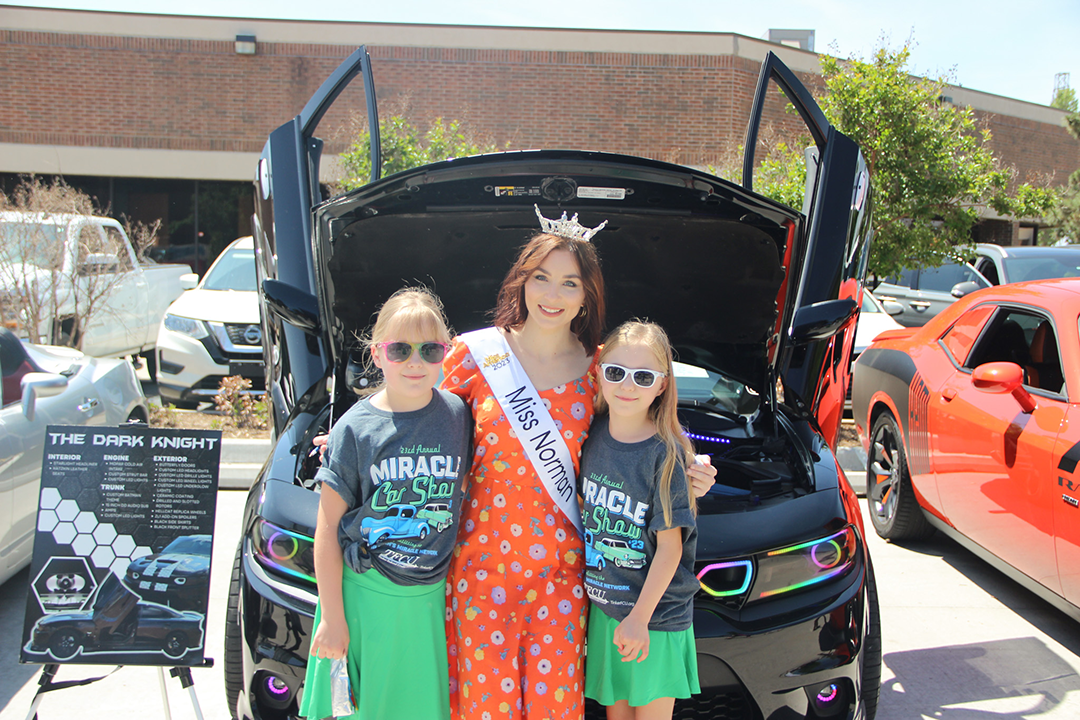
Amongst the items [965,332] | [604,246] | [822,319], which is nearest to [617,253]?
[604,246]

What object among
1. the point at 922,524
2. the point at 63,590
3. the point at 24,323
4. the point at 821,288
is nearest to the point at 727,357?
the point at 821,288

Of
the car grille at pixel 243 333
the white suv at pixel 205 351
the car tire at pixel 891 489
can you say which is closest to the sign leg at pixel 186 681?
the car tire at pixel 891 489

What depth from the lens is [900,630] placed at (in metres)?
3.69

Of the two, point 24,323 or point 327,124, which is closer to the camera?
point 24,323

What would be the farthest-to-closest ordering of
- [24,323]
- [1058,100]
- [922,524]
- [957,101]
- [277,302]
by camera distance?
[1058,100]
[957,101]
[24,323]
[922,524]
[277,302]

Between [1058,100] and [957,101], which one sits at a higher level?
[1058,100]

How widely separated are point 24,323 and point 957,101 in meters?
22.6

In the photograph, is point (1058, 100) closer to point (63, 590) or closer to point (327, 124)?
point (327, 124)

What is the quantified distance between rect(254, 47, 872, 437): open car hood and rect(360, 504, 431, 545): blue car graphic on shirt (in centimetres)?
108

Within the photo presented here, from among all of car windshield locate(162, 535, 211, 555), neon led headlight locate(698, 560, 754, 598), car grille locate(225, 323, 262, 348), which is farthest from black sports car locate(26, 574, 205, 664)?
car grille locate(225, 323, 262, 348)

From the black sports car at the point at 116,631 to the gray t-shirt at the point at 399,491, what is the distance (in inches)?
40.2

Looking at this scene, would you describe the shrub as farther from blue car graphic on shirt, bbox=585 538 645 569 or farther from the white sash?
blue car graphic on shirt, bbox=585 538 645 569

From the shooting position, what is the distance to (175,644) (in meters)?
2.50

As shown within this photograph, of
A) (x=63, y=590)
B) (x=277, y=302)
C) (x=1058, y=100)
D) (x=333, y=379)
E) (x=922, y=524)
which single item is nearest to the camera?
(x=63, y=590)
